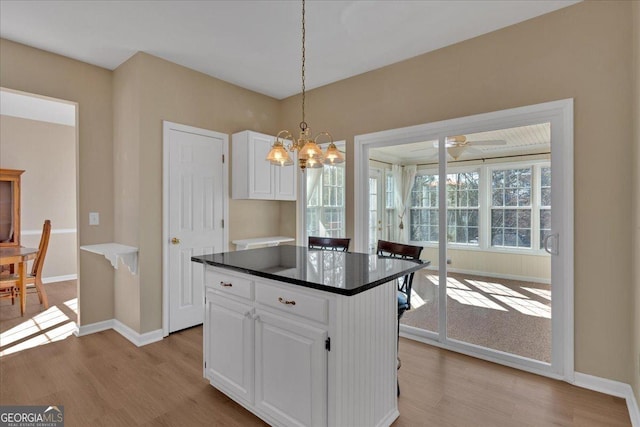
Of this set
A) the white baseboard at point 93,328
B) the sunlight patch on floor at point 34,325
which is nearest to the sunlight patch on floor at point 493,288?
the white baseboard at point 93,328

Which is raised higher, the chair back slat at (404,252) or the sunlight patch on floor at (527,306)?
the chair back slat at (404,252)

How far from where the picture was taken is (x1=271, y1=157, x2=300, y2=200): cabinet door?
4078 millimetres

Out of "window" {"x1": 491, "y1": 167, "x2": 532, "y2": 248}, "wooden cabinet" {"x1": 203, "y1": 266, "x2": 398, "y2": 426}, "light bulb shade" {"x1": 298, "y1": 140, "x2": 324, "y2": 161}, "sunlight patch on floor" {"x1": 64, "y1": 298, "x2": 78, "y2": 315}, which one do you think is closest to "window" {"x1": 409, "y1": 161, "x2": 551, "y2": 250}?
"window" {"x1": 491, "y1": 167, "x2": 532, "y2": 248}

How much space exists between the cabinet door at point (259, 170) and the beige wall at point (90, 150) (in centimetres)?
150

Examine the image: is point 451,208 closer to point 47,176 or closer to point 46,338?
point 46,338

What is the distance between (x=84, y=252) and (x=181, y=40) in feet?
7.68

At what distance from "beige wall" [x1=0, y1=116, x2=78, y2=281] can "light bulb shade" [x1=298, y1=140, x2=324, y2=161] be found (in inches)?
226

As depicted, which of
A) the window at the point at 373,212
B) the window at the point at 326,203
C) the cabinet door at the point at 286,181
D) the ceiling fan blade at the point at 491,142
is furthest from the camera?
the cabinet door at the point at 286,181

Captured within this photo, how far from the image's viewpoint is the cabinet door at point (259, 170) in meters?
3.75

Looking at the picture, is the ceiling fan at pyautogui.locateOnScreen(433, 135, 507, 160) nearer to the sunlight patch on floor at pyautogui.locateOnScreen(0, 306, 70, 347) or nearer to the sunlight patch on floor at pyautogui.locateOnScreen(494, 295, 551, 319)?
the sunlight patch on floor at pyautogui.locateOnScreen(494, 295, 551, 319)

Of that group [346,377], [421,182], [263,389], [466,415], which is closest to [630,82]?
[421,182]

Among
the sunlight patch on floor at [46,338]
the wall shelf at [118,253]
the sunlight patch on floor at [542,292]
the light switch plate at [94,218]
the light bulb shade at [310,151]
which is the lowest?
the sunlight patch on floor at [46,338]

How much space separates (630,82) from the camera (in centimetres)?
218

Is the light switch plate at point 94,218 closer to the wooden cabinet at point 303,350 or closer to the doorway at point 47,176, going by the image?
the doorway at point 47,176
